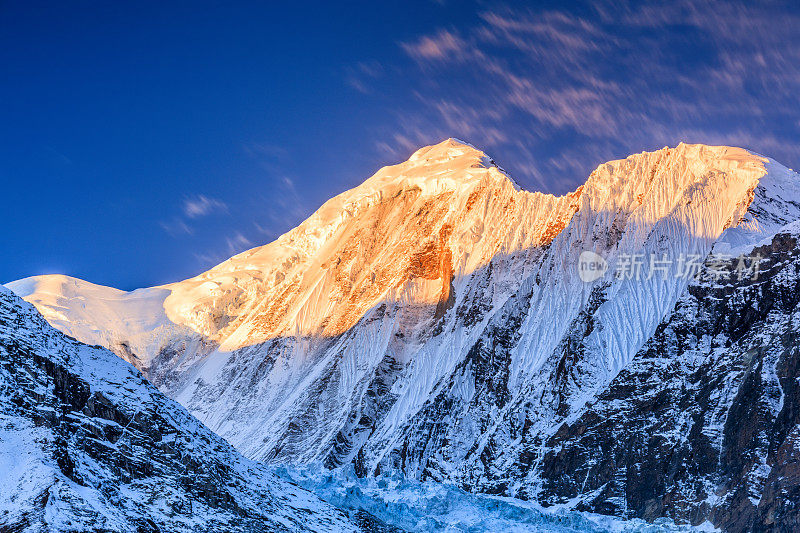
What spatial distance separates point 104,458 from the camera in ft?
308

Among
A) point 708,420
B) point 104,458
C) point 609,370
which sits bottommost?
point 104,458

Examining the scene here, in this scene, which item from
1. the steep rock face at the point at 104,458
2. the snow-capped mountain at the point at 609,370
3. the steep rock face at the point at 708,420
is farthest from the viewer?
the snow-capped mountain at the point at 609,370

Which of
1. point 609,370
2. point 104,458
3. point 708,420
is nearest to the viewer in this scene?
point 104,458

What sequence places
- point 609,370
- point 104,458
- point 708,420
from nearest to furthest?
point 104,458, point 708,420, point 609,370

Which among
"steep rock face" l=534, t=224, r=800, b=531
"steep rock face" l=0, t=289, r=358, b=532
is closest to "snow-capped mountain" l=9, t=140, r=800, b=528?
"steep rock face" l=534, t=224, r=800, b=531

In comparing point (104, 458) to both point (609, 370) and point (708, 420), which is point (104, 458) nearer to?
point (708, 420)

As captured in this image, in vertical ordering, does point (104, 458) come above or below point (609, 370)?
below

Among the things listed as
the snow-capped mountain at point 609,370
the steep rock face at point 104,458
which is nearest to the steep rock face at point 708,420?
the snow-capped mountain at point 609,370

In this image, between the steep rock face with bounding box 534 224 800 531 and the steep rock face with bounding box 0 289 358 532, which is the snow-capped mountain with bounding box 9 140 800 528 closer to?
the steep rock face with bounding box 534 224 800 531

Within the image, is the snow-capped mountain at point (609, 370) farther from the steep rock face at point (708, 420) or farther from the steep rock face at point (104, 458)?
the steep rock face at point (104, 458)

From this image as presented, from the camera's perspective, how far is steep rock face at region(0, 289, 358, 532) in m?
80.8

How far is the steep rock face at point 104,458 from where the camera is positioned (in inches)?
3179

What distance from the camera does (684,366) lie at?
14538 cm

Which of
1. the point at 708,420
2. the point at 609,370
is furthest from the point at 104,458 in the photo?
the point at 609,370
